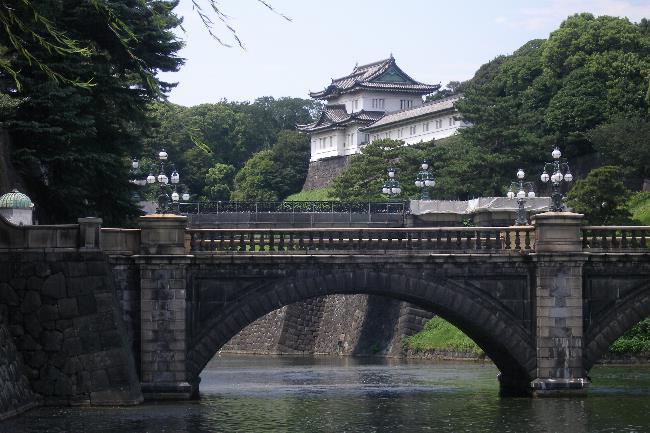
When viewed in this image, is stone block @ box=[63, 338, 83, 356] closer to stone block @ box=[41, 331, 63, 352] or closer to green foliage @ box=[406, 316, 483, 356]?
stone block @ box=[41, 331, 63, 352]

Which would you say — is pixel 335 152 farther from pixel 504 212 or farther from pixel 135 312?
pixel 135 312

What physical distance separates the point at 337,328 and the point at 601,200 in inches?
756

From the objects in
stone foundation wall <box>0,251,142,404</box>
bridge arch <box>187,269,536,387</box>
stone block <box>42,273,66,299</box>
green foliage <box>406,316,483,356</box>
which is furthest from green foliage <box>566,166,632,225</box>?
stone block <box>42,273,66,299</box>

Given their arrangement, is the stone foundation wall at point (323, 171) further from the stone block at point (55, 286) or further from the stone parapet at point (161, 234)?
the stone block at point (55, 286)

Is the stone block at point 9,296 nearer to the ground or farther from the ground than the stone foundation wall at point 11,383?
farther from the ground

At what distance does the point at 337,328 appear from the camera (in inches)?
3408

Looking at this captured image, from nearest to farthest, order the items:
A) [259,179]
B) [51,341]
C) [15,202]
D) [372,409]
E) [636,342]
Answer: [51,341], [15,202], [372,409], [636,342], [259,179]

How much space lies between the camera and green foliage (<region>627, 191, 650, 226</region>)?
267 ft

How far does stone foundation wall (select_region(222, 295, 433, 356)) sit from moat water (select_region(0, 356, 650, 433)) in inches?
719

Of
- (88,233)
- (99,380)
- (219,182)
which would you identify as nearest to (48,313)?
(99,380)

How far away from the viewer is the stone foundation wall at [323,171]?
455ft

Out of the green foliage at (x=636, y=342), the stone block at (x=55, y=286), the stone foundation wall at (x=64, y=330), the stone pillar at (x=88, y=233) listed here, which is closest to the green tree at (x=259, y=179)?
Answer: the green foliage at (x=636, y=342)

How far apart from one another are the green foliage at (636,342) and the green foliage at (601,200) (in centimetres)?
1122

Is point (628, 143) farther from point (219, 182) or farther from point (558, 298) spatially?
point (219, 182)
